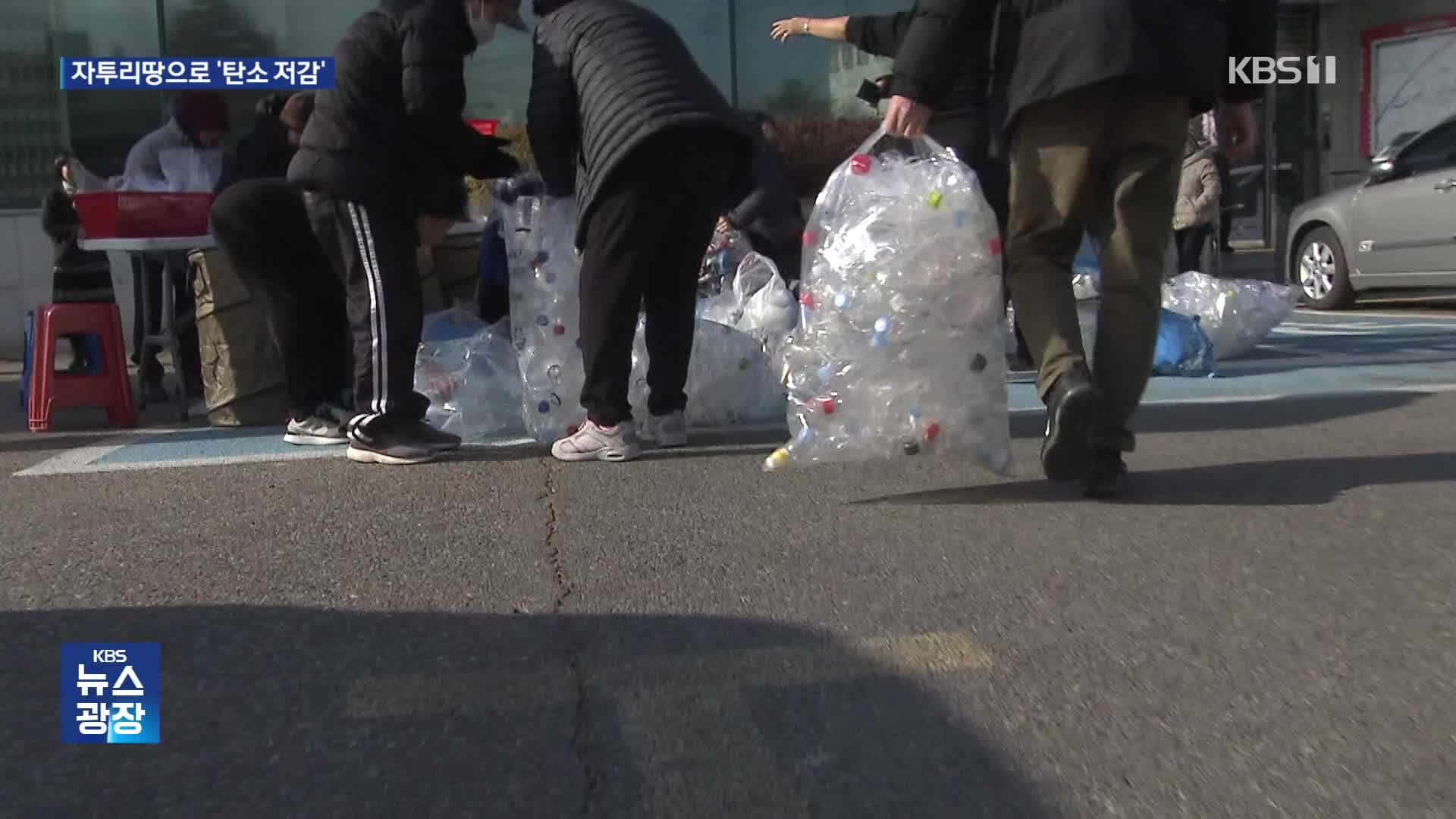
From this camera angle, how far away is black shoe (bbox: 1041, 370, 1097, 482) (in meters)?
3.54

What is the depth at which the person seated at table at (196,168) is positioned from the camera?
22.5 ft

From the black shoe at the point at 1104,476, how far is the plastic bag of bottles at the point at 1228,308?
3643 millimetres

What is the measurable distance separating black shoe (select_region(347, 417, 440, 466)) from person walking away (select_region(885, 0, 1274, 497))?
1.93 metres

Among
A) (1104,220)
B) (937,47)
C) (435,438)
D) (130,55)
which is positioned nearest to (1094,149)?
(1104,220)

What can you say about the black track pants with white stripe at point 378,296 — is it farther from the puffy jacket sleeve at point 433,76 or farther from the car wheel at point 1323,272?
the car wheel at point 1323,272

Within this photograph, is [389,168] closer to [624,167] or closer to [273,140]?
[624,167]

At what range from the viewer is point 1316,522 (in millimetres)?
3545

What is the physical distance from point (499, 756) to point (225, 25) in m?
10.1

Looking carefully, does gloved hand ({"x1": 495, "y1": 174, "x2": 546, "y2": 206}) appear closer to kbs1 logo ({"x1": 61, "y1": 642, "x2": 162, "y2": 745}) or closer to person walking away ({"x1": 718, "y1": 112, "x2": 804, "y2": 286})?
person walking away ({"x1": 718, "y1": 112, "x2": 804, "y2": 286})

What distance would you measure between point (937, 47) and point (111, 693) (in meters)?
2.44

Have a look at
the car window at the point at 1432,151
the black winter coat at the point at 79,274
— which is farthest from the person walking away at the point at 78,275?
the car window at the point at 1432,151

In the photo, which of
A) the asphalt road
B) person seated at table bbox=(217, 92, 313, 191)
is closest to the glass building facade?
person seated at table bbox=(217, 92, 313, 191)

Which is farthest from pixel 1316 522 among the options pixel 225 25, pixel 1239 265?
pixel 1239 265

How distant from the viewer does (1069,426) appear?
11.7ft
